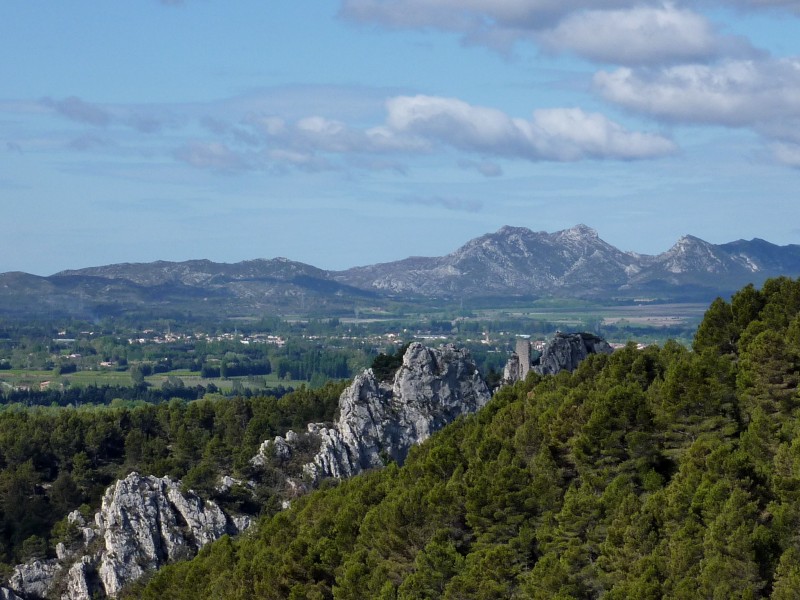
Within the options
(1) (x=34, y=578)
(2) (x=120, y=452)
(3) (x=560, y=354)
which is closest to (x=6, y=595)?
(1) (x=34, y=578)

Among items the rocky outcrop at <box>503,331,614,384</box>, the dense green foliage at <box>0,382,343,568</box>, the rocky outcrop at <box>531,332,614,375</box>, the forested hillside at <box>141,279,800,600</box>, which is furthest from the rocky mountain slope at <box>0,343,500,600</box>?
the forested hillside at <box>141,279,800,600</box>

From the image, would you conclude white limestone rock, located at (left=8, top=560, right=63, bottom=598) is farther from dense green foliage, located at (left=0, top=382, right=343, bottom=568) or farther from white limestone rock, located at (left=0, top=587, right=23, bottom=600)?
dense green foliage, located at (left=0, top=382, right=343, bottom=568)

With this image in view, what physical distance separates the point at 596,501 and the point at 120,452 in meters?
48.1

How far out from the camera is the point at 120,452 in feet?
278

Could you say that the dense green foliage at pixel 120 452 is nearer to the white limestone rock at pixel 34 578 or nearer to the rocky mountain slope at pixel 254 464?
the white limestone rock at pixel 34 578

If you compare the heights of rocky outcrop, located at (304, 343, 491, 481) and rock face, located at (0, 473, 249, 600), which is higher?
rocky outcrop, located at (304, 343, 491, 481)

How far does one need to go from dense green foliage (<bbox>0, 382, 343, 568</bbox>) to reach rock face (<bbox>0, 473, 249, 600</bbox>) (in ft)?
4.85

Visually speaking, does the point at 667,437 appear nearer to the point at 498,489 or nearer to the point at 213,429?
the point at 498,489

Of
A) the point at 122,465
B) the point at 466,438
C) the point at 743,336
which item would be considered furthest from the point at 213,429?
the point at 743,336

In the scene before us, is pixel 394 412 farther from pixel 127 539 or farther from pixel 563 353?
pixel 127 539

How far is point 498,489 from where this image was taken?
4638 centimetres

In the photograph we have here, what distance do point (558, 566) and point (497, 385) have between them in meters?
53.0

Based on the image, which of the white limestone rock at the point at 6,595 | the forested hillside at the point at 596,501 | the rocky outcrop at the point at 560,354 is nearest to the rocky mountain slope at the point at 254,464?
the white limestone rock at the point at 6,595

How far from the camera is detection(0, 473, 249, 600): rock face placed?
69.2 metres
